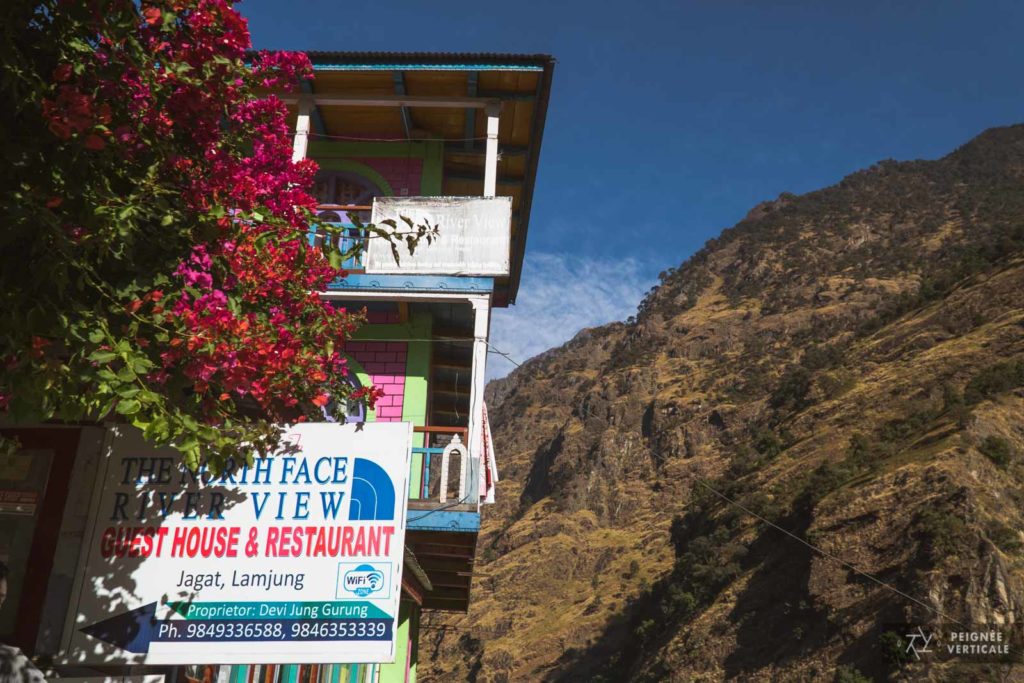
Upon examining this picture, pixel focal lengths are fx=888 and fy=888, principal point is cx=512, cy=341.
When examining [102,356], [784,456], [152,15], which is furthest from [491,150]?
[784,456]

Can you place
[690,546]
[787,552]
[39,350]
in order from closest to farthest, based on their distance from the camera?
[39,350], [787,552], [690,546]

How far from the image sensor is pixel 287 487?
6.58 m

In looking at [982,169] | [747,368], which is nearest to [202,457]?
[747,368]

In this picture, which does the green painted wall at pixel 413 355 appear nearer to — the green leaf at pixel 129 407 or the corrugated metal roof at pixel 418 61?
the corrugated metal roof at pixel 418 61

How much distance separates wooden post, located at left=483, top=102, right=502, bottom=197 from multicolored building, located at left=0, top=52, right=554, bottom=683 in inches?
0.8

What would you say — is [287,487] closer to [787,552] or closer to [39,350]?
[39,350]

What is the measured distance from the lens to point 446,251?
12.3 meters

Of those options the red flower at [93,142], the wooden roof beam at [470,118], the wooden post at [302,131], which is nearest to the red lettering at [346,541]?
the red flower at [93,142]

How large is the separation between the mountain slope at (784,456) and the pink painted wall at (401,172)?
23.0 m

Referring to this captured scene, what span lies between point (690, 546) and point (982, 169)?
87578mm

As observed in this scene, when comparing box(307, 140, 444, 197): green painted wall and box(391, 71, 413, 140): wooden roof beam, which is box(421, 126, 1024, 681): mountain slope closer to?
box(307, 140, 444, 197): green painted wall

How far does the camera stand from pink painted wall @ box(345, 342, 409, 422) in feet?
41.3

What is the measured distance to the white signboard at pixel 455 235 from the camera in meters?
12.2

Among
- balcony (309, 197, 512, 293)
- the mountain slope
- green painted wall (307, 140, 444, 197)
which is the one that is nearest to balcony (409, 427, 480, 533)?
balcony (309, 197, 512, 293)
